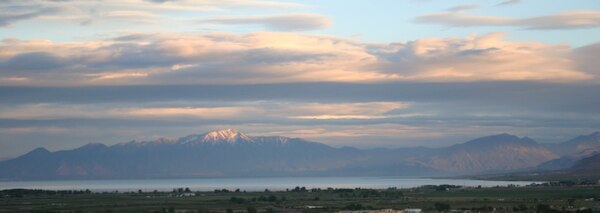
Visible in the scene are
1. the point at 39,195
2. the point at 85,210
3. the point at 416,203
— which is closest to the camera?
the point at 85,210

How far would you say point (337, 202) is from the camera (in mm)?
131750

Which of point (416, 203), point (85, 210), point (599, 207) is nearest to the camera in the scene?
point (599, 207)

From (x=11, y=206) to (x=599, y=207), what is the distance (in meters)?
67.2

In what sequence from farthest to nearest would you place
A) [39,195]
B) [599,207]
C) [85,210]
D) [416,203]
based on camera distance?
[39,195], [416,203], [85,210], [599,207]

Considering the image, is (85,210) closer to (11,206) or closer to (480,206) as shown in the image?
(11,206)

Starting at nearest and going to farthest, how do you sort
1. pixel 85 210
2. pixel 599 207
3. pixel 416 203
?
pixel 599 207, pixel 85 210, pixel 416 203

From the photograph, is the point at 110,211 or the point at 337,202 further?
the point at 337,202

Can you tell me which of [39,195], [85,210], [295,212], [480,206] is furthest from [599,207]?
[39,195]

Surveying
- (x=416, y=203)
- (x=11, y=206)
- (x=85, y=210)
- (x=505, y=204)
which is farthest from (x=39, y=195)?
(x=505, y=204)

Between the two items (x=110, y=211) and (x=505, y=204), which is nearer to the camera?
(x=110, y=211)

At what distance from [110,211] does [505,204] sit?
43.6 meters

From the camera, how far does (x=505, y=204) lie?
4756 inches

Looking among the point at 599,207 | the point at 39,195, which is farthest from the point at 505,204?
the point at 39,195

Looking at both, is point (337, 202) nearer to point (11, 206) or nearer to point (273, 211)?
point (273, 211)
